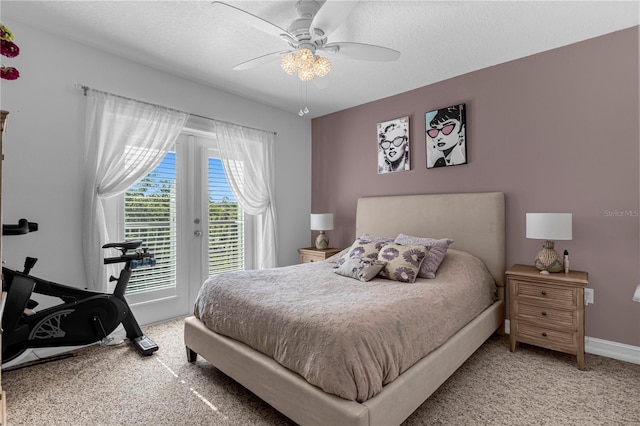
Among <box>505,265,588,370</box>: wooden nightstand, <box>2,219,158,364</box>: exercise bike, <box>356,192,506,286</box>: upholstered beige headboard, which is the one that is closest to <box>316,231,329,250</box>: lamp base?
<box>356,192,506,286</box>: upholstered beige headboard

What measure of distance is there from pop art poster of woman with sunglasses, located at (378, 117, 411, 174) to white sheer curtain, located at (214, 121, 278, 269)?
1.43 m

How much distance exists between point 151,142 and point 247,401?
252cm

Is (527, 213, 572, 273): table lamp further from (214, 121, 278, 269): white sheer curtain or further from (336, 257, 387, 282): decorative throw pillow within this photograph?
(214, 121, 278, 269): white sheer curtain

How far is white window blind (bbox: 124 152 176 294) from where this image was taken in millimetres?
3166

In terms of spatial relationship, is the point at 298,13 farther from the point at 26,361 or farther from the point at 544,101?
the point at 26,361

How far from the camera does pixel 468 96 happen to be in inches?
131

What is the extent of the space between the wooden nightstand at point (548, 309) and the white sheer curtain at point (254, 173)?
275cm

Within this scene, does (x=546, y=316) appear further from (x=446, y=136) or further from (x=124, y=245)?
(x=124, y=245)

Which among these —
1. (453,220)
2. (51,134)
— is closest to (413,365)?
(453,220)

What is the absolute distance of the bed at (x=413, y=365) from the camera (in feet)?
4.92

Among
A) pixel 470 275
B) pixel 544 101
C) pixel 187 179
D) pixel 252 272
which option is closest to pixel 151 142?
pixel 187 179

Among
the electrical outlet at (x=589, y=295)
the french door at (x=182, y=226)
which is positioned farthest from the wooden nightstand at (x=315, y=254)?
the electrical outlet at (x=589, y=295)

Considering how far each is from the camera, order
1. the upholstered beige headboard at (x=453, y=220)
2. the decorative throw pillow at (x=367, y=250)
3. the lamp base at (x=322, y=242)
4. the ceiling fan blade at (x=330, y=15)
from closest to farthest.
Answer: the ceiling fan blade at (x=330, y=15), the decorative throw pillow at (x=367, y=250), the upholstered beige headboard at (x=453, y=220), the lamp base at (x=322, y=242)

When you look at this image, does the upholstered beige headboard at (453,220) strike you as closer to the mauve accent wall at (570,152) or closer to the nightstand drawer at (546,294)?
the mauve accent wall at (570,152)
